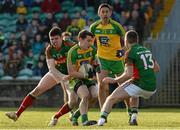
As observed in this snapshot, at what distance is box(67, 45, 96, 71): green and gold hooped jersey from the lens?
17.4 meters

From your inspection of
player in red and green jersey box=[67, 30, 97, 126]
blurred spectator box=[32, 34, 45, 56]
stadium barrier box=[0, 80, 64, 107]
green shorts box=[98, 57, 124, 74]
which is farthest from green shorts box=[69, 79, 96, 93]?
blurred spectator box=[32, 34, 45, 56]

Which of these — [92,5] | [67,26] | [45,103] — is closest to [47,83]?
[45,103]

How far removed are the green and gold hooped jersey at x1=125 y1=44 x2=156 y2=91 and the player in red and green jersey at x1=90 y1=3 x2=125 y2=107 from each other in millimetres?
2668

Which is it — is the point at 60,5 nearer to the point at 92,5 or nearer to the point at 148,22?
the point at 92,5

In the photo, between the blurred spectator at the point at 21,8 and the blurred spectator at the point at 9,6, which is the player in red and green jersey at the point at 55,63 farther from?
the blurred spectator at the point at 9,6

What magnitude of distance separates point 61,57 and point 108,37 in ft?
5.69

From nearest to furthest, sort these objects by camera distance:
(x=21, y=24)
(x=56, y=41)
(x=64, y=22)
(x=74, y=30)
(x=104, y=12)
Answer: (x=56, y=41) < (x=104, y=12) < (x=74, y=30) < (x=64, y=22) < (x=21, y=24)

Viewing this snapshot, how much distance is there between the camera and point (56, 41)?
18.1 meters

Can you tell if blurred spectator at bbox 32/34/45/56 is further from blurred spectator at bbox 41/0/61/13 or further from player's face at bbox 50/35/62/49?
player's face at bbox 50/35/62/49

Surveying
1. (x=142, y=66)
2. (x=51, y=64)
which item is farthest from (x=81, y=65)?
(x=142, y=66)

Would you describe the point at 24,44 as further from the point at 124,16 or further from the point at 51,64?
the point at 51,64

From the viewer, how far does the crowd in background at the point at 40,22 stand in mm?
28688

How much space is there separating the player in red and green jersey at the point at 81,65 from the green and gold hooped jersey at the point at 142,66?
104cm

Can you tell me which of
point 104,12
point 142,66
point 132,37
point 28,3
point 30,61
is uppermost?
point 104,12
